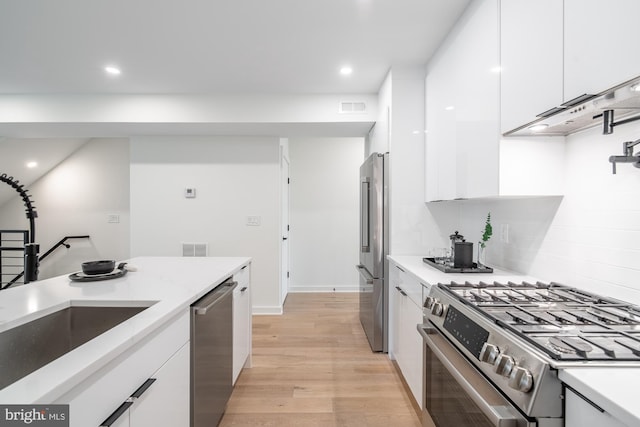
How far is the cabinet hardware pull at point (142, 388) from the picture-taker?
3.09 ft

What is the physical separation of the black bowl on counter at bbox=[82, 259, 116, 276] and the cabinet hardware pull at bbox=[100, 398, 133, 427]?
98cm

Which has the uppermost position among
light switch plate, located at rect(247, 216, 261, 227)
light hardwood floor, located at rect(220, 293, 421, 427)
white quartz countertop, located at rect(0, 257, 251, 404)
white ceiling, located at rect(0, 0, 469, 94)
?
white ceiling, located at rect(0, 0, 469, 94)

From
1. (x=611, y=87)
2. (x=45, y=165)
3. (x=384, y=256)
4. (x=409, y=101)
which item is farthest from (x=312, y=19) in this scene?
(x=45, y=165)

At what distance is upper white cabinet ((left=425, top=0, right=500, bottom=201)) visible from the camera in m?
1.64

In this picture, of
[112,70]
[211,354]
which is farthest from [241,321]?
[112,70]

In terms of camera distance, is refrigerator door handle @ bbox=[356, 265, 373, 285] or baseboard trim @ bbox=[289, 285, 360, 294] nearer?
refrigerator door handle @ bbox=[356, 265, 373, 285]

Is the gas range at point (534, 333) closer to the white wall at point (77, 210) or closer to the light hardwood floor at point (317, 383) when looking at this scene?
the light hardwood floor at point (317, 383)

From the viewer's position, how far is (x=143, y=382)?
100cm

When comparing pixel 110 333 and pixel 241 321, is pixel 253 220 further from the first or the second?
pixel 110 333

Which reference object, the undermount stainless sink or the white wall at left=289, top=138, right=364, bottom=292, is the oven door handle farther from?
the white wall at left=289, top=138, right=364, bottom=292

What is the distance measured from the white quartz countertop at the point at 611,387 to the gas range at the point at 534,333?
2 cm

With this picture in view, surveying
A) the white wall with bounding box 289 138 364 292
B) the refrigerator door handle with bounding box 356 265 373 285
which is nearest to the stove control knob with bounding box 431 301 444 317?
the refrigerator door handle with bounding box 356 265 373 285

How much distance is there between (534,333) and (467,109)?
4.58 ft

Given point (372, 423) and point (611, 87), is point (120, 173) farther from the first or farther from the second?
point (611, 87)
